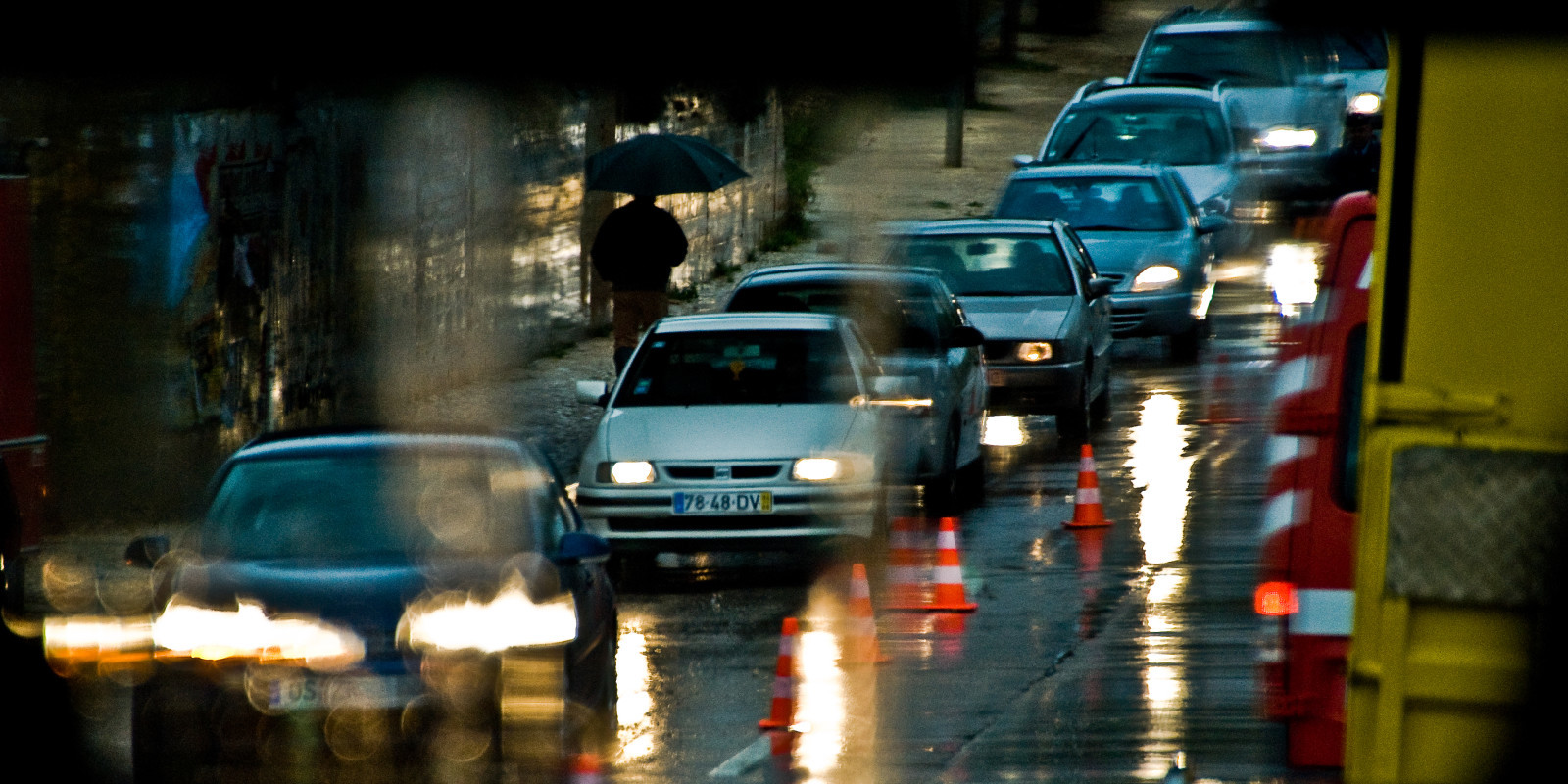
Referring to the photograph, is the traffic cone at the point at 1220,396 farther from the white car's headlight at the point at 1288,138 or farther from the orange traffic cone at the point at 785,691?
the orange traffic cone at the point at 785,691

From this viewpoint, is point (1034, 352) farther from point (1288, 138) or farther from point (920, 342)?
point (1288, 138)

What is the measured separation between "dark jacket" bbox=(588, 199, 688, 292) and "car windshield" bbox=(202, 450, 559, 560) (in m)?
8.99

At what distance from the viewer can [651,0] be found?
8.86 feet

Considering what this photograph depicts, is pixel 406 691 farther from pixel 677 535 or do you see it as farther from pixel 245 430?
pixel 245 430

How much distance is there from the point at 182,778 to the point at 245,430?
28.7 ft

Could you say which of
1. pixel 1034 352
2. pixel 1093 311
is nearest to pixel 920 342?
pixel 1034 352

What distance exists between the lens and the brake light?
7.01 metres

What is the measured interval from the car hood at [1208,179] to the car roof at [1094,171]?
2.16 meters

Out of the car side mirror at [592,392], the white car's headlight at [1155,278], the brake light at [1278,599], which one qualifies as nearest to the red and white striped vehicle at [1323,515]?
the brake light at [1278,599]

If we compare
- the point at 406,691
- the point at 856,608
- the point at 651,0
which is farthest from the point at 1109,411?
the point at 651,0

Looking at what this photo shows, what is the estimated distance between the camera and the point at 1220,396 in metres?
20.2

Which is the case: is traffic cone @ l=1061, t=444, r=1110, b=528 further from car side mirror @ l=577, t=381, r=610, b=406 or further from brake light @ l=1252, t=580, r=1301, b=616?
brake light @ l=1252, t=580, r=1301, b=616

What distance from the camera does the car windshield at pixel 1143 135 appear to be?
2556 cm

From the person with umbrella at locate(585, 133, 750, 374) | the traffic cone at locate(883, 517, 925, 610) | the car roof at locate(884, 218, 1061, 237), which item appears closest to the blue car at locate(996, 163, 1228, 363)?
the car roof at locate(884, 218, 1061, 237)
